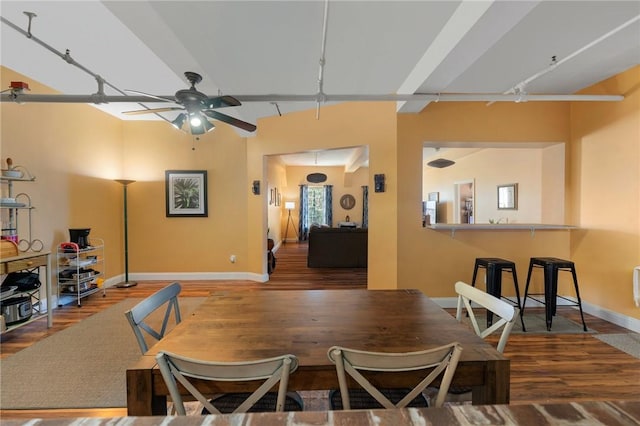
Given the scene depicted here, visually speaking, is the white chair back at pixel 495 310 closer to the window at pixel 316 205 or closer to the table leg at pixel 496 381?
the table leg at pixel 496 381

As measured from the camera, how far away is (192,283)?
16.0 feet

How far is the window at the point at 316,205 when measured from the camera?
34.6 ft

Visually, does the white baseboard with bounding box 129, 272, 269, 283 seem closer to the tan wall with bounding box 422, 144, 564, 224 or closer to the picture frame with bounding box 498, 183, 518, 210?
the tan wall with bounding box 422, 144, 564, 224

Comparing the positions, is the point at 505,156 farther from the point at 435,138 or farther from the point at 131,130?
the point at 131,130

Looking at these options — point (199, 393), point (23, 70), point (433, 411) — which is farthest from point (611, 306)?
point (23, 70)

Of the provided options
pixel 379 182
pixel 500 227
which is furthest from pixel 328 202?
pixel 500 227

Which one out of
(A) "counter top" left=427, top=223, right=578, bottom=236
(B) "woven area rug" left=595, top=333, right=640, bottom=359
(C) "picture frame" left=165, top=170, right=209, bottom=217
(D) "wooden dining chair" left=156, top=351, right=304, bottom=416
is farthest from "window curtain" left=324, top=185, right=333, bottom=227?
(D) "wooden dining chair" left=156, top=351, right=304, bottom=416

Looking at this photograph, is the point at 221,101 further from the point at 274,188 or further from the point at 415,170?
the point at 274,188

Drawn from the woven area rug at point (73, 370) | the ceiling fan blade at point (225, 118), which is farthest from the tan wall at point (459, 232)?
the woven area rug at point (73, 370)

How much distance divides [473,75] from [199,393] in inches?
141

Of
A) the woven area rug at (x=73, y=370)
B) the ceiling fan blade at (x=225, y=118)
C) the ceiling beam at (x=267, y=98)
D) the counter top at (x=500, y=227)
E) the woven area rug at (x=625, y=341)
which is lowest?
the woven area rug at (x=73, y=370)

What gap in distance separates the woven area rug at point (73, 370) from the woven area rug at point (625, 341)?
13.7 ft

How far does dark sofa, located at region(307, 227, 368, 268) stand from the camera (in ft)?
19.7

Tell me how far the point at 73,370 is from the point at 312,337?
2.32 metres
